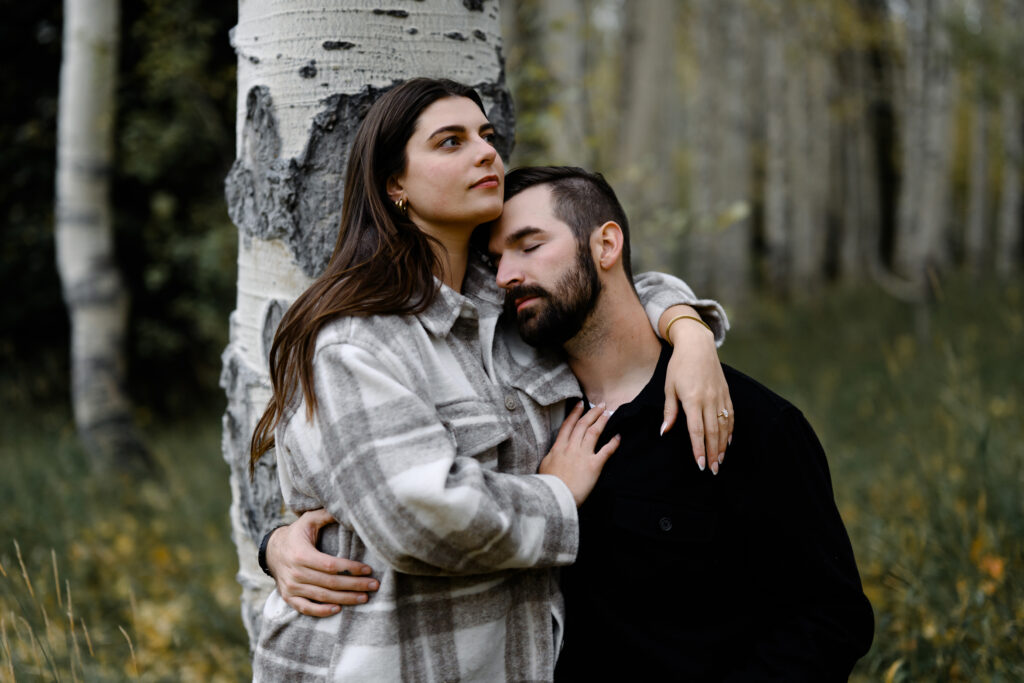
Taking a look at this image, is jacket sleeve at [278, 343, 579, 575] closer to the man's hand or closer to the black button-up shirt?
the man's hand

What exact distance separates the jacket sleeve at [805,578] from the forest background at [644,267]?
3.08ft

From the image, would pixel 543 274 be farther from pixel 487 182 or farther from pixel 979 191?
pixel 979 191

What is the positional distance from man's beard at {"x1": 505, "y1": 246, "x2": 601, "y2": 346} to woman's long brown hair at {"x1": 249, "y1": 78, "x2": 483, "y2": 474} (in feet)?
0.81

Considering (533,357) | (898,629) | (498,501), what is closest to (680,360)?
(533,357)

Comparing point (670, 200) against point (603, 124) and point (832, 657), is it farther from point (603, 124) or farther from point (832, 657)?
point (832, 657)

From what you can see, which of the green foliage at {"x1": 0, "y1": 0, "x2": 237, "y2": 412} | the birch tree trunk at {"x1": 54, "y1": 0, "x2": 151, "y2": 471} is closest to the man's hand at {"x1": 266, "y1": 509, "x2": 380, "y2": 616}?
the birch tree trunk at {"x1": 54, "y1": 0, "x2": 151, "y2": 471}

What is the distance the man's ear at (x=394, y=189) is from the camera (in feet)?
6.32

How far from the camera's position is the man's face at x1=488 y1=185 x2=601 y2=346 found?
1991mm

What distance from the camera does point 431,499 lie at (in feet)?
4.95

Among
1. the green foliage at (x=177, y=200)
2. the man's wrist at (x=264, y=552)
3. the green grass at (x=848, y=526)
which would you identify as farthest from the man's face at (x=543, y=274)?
the green foliage at (x=177, y=200)

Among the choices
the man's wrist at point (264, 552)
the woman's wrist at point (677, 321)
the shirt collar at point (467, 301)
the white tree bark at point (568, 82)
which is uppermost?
the white tree bark at point (568, 82)

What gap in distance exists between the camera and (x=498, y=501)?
1.62m

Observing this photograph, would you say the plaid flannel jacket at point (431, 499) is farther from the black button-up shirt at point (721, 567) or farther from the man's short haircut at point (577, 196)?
the man's short haircut at point (577, 196)

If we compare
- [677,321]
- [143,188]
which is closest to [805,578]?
[677,321]
